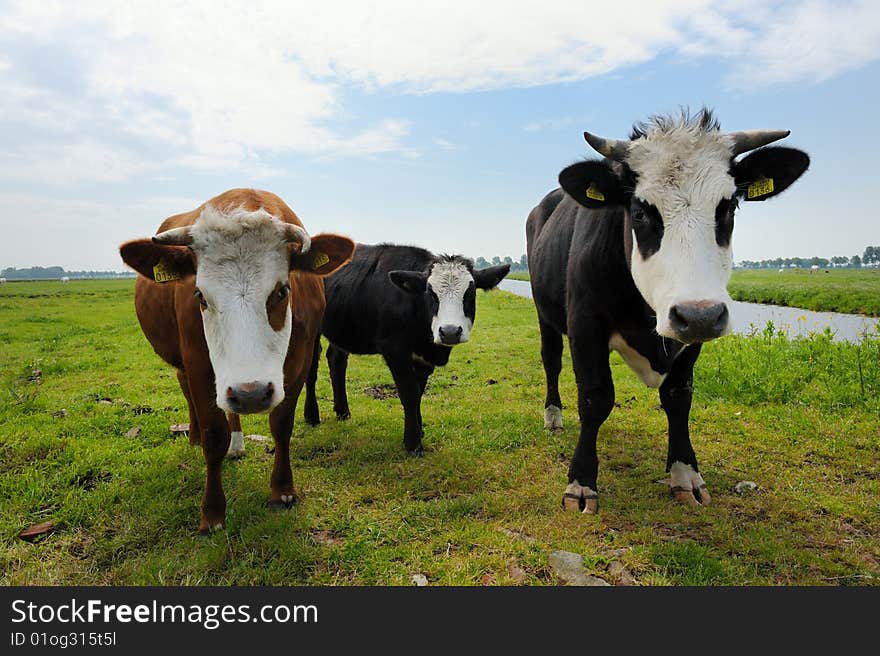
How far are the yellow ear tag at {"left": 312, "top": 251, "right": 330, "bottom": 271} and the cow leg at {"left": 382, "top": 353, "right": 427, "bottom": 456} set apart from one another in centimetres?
215

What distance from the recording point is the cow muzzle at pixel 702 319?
282cm

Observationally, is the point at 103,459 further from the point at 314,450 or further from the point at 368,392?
the point at 368,392

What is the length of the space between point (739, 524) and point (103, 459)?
527cm

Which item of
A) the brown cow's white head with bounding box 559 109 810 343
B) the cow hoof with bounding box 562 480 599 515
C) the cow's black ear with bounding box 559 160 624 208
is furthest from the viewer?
the cow hoof with bounding box 562 480 599 515

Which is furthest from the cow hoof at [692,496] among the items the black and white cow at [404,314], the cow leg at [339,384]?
the cow leg at [339,384]

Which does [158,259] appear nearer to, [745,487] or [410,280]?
[410,280]

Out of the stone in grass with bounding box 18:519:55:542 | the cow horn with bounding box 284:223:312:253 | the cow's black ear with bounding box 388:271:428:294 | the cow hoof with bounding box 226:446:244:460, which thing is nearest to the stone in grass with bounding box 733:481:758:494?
the cow's black ear with bounding box 388:271:428:294

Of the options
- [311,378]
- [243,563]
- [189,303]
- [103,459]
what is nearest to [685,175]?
[189,303]

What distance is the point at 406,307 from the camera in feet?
19.4

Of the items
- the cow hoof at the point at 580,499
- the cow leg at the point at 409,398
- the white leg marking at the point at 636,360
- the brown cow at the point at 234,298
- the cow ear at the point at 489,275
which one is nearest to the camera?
the brown cow at the point at 234,298

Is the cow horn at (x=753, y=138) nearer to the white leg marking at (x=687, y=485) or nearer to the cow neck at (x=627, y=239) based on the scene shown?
the cow neck at (x=627, y=239)

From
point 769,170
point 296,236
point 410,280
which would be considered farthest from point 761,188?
point 410,280

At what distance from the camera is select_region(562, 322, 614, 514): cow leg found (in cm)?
403

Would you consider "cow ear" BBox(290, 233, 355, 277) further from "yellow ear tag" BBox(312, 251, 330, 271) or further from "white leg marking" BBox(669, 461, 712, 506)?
"white leg marking" BBox(669, 461, 712, 506)
